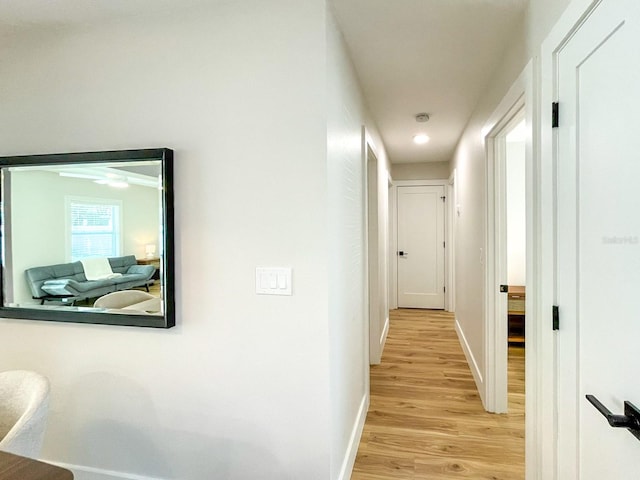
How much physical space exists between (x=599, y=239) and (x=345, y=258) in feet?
3.64

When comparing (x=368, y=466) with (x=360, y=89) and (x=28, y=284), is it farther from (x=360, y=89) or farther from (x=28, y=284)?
(x=360, y=89)

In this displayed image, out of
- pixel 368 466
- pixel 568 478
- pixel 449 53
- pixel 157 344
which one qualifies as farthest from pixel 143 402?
pixel 449 53

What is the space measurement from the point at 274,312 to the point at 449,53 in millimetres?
1807

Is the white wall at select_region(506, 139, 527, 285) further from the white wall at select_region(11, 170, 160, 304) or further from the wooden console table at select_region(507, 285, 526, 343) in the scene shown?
the white wall at select_region(11, 170, 160, 304)

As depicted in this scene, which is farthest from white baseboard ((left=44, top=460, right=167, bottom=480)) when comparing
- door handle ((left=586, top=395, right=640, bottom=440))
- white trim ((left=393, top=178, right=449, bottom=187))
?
white trim ((left=393, top=178, right=449, bottom=187))

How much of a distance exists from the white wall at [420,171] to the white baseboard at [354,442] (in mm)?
3994

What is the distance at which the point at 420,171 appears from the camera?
5.77 m

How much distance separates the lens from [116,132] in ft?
5.78

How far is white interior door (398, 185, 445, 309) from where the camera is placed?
580 cm

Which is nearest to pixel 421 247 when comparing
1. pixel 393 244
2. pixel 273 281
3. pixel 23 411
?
pixel 393 244

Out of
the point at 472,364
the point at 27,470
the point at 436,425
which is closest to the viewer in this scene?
the point at 27,470

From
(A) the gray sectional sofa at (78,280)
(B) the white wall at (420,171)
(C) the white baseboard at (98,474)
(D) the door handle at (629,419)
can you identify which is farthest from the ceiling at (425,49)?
(C) the white baseboard at (98,474)

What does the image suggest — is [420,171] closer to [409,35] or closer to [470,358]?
[470,358]

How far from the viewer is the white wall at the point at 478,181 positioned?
160 cm
